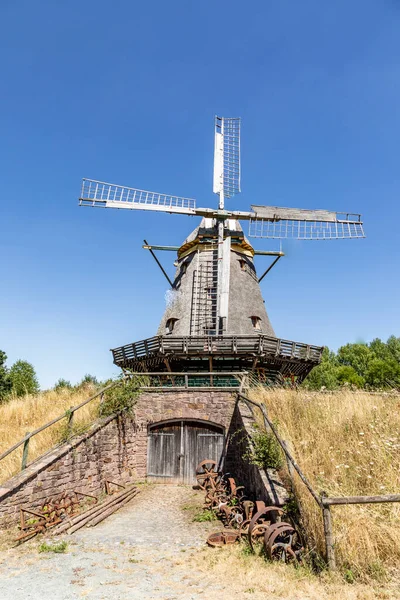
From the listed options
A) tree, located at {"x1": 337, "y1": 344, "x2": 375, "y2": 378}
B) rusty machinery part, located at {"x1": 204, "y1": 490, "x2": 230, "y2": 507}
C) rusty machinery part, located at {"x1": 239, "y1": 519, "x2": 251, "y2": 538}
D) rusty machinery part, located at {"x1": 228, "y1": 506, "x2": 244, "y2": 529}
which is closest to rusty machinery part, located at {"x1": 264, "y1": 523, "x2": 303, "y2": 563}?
rusty machinery part, located at {"x1": 239, "y1": 519, "x2": 251, "y2": 538}

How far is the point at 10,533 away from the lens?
747 centimetres

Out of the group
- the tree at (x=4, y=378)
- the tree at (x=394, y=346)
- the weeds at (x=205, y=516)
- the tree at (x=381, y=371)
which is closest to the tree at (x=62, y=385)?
the tree at (x=4, y=378)

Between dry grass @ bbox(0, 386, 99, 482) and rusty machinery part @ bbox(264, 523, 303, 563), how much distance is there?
19.3 feet

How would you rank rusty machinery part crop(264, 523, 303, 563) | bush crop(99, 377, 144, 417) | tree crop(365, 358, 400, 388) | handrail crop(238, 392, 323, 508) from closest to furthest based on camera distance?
handrail crop(238, 392, 323, 508) → rusty machinery part crop(264, 523, 303, 563) → bush crop(99, 377, 144, 417) → tree crop(365, 358, 400, 388)

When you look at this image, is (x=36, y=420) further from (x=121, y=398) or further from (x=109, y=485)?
(x=109, y=485)

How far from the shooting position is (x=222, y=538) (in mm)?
7031

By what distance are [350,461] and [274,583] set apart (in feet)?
8.64

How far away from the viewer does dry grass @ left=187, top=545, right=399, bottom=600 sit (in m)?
4.60

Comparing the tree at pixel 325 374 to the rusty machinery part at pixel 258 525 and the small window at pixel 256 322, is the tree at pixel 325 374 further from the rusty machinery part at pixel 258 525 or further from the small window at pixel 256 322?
the rusty machinery part at pixel 258 525

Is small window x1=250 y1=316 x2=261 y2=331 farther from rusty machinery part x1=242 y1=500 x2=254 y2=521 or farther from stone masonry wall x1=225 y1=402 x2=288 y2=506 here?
rusty machinery part x1=242 y1=500 x2=254 y2=521

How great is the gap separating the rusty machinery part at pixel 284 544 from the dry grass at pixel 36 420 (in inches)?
231

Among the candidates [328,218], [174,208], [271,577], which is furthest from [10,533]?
[328,218]

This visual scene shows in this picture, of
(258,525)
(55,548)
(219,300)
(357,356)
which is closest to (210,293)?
(219,300)

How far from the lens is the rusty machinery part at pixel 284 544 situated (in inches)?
222
